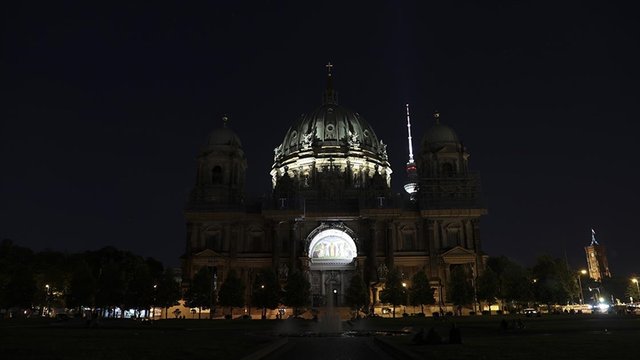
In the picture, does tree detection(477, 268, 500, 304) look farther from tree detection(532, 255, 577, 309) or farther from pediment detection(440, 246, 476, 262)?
tree detection(532, 255, 577, 309)

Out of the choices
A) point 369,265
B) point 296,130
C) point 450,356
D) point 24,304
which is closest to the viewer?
point 450,356

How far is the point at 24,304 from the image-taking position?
66.6 metres

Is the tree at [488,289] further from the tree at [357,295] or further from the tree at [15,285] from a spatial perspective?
the tree at [15,285]

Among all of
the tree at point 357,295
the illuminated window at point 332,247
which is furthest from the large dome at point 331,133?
the tree at point 357,295

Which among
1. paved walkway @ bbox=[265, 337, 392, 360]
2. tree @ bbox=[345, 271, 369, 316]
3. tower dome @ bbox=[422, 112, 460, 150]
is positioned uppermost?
tower dome @ bbox=[422, 112, 460, 150]

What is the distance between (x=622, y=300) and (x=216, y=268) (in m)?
140

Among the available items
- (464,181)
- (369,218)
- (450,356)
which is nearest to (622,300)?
(464,181)

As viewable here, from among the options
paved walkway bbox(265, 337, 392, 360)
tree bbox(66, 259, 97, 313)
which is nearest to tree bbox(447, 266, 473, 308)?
paved walkway bbox(265, 337, 392, 360)

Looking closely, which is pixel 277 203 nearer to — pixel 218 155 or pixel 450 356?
pixel 218 155

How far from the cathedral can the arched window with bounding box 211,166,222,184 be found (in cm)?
16

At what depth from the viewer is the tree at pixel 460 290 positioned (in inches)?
2645

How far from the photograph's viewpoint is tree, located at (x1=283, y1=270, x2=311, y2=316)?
6725cm

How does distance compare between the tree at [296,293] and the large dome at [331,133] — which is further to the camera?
the large dome at [331,133]

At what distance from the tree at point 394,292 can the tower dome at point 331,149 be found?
3043 centimetres
